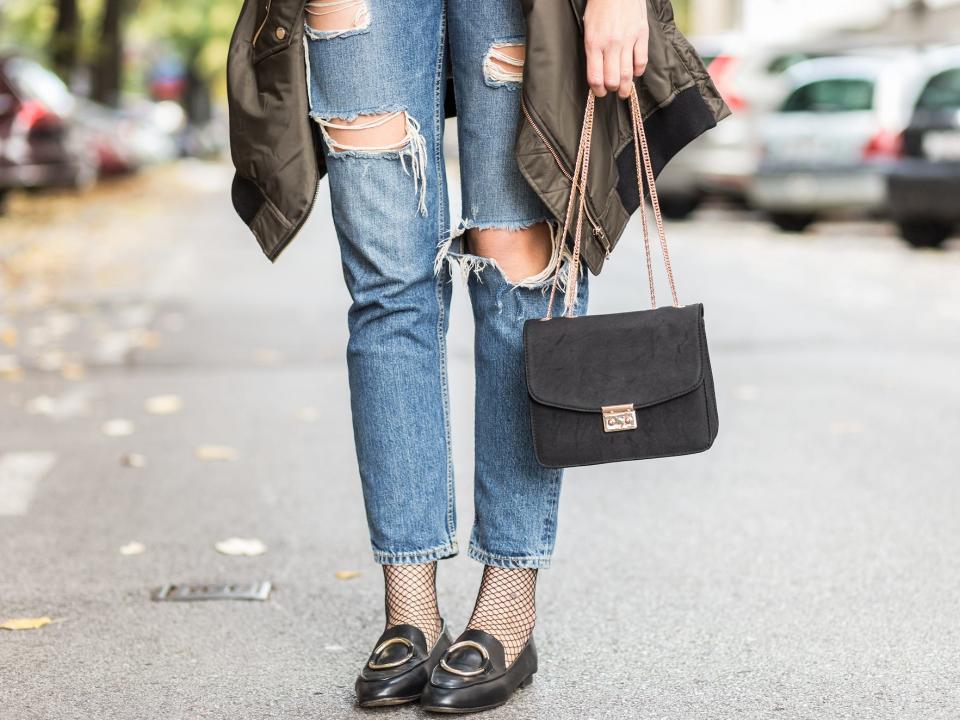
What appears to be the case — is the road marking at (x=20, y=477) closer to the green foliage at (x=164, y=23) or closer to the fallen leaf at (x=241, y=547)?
the fallen leaf at (x=241, y=547)

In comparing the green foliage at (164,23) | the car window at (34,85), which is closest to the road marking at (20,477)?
the car window at (34,85)

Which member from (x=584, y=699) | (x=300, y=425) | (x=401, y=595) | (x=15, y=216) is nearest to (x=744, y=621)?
(x=584, y=699)

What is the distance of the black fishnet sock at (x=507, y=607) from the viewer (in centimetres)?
252

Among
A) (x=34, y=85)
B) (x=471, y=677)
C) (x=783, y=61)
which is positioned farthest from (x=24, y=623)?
(x=34, y=85)

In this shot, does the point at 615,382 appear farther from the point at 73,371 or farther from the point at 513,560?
the point at 73,371

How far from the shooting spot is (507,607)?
100 inches

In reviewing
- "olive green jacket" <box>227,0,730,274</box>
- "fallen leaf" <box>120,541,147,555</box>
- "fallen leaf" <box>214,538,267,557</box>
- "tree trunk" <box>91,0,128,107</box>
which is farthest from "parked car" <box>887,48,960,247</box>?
"tree trunk" <box>91,0,128,107</box>

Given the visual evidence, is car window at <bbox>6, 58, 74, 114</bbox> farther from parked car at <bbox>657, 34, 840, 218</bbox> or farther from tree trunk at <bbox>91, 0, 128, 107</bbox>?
tree trunk at <bbox>91, 0, 128, 107</bbox>

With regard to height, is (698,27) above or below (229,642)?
below

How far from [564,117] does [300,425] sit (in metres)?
2.90

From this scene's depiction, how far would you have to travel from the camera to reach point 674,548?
Answer: 11.6 feet

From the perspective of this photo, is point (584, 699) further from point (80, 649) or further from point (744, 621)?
point (80, 649)

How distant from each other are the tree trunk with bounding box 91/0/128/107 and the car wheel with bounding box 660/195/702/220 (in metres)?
15.8

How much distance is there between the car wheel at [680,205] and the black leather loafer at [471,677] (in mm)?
12097
